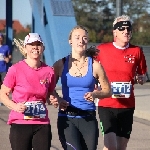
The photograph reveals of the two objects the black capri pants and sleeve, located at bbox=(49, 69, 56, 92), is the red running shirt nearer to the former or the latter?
the black capri pants

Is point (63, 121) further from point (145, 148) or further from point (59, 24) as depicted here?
point (59, 24)

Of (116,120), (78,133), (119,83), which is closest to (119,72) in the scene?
(119,83)

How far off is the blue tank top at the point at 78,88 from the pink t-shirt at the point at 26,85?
34 centimetres

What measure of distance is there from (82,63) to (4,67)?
1094cm

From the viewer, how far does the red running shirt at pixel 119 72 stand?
7.86 meters

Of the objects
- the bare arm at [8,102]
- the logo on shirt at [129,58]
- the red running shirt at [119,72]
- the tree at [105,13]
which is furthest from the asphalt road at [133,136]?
the tree at [105,13]

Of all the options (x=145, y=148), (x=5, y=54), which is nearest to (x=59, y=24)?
(x=5, y=54)

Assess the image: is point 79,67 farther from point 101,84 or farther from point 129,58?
point 129,58

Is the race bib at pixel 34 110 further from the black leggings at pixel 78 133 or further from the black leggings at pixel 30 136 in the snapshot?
the black leggings at pixel 78 133

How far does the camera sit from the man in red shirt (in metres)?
7.82

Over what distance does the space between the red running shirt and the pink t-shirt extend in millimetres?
1627

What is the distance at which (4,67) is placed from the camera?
17.5 meters

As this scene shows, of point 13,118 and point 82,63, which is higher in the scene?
point 82,63

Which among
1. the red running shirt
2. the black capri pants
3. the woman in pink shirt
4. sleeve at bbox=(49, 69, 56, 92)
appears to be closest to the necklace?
sleeve at bbox=(49, 69, 56, 92)
